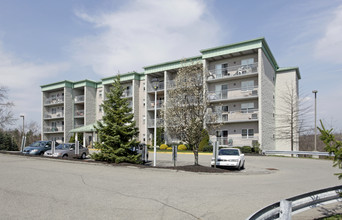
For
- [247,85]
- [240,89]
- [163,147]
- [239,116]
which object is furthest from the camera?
[163,147]

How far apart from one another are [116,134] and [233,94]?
65.9 feet

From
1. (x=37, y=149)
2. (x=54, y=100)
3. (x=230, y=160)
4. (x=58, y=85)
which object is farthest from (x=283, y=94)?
(x=54, y=100)

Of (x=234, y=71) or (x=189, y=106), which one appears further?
(x=234, y=71)

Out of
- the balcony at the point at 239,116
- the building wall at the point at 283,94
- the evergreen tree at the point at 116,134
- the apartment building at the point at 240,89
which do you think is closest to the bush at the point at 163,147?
the apartment building at the point at 240,89

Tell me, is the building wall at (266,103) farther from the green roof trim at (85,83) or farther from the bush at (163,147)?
the green roof trim at (85,83)

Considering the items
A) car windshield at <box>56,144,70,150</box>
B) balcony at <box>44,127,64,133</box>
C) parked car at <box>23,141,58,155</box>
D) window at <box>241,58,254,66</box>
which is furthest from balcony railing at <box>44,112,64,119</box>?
window at <box>241,58,254,66</box>

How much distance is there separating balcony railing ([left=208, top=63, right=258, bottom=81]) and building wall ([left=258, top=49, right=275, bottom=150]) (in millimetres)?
1255

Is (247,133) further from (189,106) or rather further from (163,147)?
(189,106)

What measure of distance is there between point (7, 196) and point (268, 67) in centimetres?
3244

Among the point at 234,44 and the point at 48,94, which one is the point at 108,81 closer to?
the point at 48,94

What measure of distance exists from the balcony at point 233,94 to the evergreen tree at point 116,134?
16.4 metres

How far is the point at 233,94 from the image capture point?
109 ft

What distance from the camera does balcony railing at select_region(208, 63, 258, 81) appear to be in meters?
31.7

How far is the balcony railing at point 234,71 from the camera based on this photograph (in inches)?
1247
